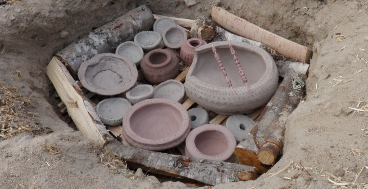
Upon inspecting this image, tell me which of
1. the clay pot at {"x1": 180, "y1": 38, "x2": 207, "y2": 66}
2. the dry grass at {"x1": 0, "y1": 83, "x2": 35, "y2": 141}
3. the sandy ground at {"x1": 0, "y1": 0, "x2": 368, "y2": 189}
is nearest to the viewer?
the sandy ground at {"x1": 0, "y1": 0, "x2": 368, "y2": 189}

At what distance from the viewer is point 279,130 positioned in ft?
12.0

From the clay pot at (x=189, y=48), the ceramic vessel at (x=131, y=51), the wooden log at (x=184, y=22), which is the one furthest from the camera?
the wooden log at (x=184, y=22)

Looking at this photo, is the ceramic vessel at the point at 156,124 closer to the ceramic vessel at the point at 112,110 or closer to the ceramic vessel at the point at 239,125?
the ceramic vessel at the point at 112,110

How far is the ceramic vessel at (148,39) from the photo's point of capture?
17.2 feet

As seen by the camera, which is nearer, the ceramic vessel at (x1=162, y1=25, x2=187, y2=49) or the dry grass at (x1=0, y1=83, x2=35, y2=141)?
the dry grass at (x1=0, y1=83, x2=35, y2=141)

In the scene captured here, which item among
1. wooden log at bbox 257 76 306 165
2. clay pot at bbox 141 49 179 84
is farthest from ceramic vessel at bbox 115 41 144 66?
wooden log at bbox 257 76 306 165

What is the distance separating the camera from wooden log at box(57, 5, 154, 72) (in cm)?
491

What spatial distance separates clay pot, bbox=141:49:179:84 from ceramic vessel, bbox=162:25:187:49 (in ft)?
1.08

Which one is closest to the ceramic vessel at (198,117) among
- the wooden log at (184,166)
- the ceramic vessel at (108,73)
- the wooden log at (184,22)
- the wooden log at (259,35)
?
the wooden log at (184,166)

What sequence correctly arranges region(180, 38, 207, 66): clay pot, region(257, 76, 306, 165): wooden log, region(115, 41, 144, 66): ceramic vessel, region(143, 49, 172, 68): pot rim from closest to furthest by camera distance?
region(257, 76, 306, 165): wooden log, region(143, 49, 172, 68): pot rim, region(180, 38, 207, 66): clay pot, region(115, 41, 144, 66): ceramic vessel

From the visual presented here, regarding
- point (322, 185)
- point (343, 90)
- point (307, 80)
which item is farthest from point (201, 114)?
point (322, 185)

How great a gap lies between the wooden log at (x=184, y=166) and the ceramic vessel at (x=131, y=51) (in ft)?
4.92

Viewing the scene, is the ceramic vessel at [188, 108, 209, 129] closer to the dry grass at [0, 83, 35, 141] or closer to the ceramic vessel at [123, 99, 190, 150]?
the ceramic vessel at [123, 99, 190, 150]

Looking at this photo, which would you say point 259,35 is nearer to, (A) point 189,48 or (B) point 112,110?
(A) point 189,48
